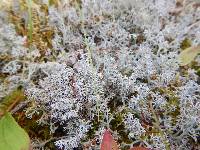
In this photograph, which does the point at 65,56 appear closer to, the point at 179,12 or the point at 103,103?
the point at 103,103

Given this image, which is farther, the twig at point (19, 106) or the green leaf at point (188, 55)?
the green leaf at point (188, 55)

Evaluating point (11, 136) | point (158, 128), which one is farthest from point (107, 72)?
point (11, 136)

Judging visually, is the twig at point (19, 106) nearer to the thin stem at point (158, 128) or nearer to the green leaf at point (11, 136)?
the green leaf at point (11, 136)

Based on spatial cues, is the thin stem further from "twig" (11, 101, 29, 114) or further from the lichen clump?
"twig" (11, 101, 29, 114)

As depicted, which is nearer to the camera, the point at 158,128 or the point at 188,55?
the point at 158,128

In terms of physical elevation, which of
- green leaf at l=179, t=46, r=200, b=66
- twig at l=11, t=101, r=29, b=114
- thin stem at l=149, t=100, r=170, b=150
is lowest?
thin stem at l=149, t=100, r=170, b=150

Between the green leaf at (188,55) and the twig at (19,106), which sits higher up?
the green leaf at (188,55)

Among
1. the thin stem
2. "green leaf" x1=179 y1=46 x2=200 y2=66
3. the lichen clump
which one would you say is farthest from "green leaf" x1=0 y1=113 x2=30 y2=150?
"green leaf" x1=179 y1=46 x2=200 y2=66

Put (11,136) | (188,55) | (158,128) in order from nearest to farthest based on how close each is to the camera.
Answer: (11,136) → (158,128) → (188,55)

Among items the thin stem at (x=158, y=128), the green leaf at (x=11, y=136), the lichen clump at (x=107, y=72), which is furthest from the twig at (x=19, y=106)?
the thin stem at (x=158, y=128)

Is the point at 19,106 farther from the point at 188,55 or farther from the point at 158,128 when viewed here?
the point at 188,55
